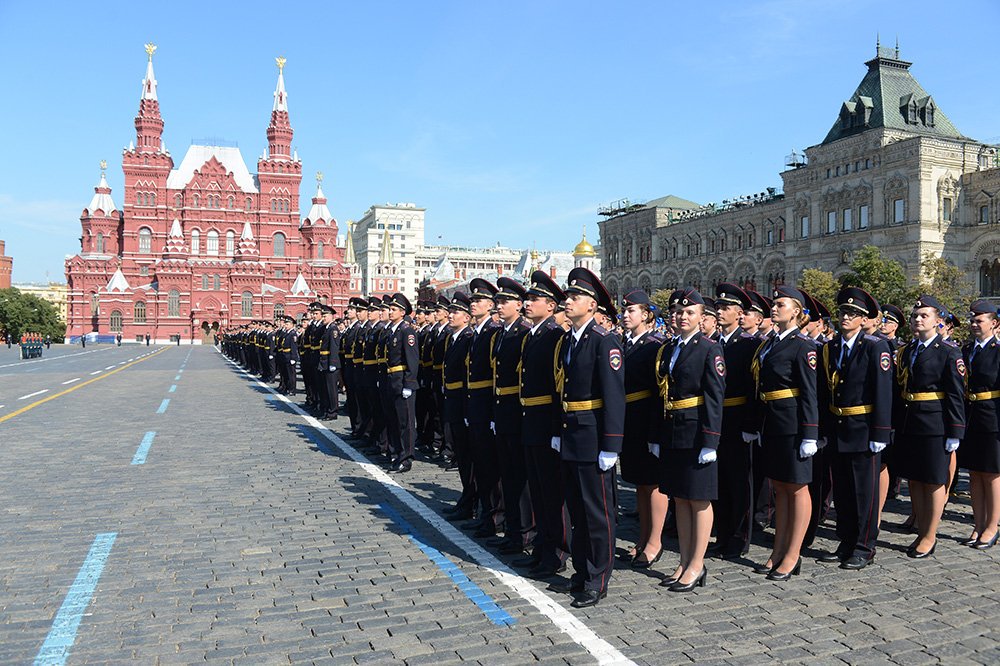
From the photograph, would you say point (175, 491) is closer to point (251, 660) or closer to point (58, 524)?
point (58, 524)

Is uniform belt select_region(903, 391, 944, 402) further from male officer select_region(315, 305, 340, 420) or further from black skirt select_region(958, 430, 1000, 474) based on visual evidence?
male officer select_region(315, 305, 340, 420)

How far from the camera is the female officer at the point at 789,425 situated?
6016 mm

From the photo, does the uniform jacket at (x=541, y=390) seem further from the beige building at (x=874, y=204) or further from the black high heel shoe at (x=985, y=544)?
the beige building at (x=874, y=204)

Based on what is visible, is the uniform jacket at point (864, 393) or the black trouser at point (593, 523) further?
the uniform jacket at point (864, 393)

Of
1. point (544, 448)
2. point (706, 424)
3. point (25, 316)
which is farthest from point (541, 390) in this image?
point (25, 316)

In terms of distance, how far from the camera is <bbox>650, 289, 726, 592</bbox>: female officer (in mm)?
5703

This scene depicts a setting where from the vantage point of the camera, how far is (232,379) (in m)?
28.3

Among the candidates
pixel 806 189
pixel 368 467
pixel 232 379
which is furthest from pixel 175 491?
pixel 806 189

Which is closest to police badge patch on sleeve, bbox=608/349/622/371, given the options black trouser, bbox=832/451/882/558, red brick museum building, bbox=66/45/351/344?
black trouser, bbox=832/451/882/558

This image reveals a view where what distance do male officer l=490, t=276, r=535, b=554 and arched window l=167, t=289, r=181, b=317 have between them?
91.3 meters

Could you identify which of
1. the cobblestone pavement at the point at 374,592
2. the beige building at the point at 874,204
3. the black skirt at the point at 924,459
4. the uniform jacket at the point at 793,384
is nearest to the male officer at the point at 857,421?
the cobblestone pavement at the point at 374,592

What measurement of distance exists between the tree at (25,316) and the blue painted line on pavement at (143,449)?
98.4 metres

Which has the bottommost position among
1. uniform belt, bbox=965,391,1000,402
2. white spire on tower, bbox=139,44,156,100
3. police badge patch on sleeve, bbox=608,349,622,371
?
uniform belt, bbox=965,391,1000,402

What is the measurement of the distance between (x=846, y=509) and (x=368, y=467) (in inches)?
249
